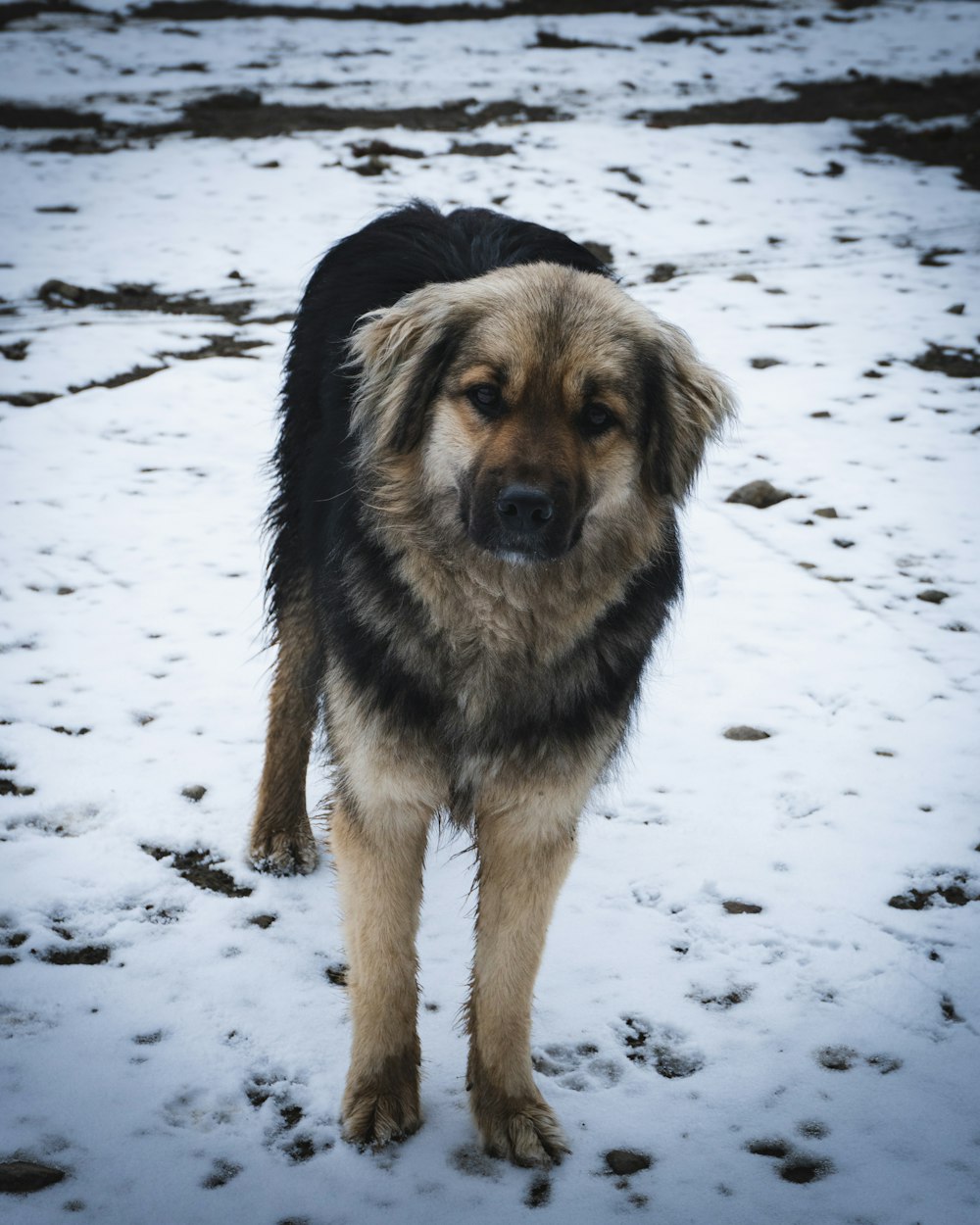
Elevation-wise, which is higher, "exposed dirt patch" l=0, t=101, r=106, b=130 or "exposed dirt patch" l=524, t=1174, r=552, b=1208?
"exposed dirt patch" l=0, t=101, r=106, b=130

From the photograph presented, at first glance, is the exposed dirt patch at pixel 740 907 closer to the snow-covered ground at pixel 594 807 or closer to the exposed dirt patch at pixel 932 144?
the snow-covered ground at pixel 594 807

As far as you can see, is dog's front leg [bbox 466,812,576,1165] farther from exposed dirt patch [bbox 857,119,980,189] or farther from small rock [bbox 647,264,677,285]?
exposed dirt patch [bbox 857,119,980,189]

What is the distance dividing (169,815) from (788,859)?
2159 mm

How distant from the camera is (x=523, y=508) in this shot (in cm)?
228

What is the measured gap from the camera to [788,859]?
3.46m

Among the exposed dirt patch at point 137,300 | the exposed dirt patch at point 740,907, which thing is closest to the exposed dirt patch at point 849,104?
the exposed dirt patch at point 137,300

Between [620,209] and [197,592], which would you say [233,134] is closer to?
[620,209]

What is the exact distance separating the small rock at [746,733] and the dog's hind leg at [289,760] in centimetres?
172

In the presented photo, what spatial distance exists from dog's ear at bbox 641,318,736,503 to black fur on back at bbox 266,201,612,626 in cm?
64

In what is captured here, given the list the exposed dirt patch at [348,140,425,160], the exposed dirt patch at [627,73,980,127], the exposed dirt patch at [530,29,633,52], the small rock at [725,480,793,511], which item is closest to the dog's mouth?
the small rock at [725,480,793,511]

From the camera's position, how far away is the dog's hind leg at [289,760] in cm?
336

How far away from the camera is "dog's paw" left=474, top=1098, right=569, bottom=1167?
2.47 metres

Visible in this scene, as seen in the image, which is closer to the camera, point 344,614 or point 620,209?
point 344,614

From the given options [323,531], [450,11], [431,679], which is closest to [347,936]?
[431,679]
